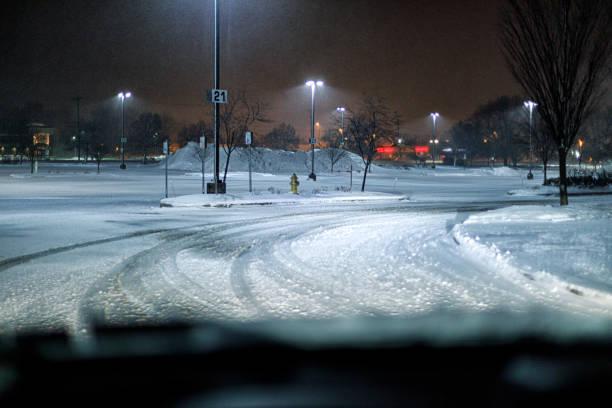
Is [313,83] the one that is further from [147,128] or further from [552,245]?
[147,128]

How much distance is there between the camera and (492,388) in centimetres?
382

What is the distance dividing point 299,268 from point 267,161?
66.2 meters

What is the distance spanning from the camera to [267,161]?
242 feet

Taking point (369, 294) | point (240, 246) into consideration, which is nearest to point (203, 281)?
point (369, 294)

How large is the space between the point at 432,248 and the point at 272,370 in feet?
20.2

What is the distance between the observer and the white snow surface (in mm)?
5781

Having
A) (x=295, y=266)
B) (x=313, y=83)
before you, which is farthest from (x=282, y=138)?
(x=295, y=266)

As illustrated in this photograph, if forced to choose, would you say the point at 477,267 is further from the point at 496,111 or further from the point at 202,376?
the point at 496,111

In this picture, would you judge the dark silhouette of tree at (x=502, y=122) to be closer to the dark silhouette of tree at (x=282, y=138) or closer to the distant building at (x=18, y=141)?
the dark silhouette of tree at (x=282, y=138)

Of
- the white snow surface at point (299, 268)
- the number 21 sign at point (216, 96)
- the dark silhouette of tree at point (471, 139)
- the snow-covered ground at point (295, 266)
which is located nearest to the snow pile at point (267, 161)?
the dark silhouette of tree at point (471, 139)

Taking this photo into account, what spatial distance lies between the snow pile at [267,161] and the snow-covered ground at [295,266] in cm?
5389

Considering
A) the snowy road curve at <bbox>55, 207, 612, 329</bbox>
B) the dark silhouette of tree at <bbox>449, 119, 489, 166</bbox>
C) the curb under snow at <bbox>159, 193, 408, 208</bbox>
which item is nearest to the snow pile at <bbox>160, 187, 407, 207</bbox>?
the curb under snow at <bbox>159, 193, 408, 208</bbox>

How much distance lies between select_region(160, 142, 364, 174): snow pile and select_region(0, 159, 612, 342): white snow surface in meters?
54.4

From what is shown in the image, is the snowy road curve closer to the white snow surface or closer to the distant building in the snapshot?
the white snow surface
